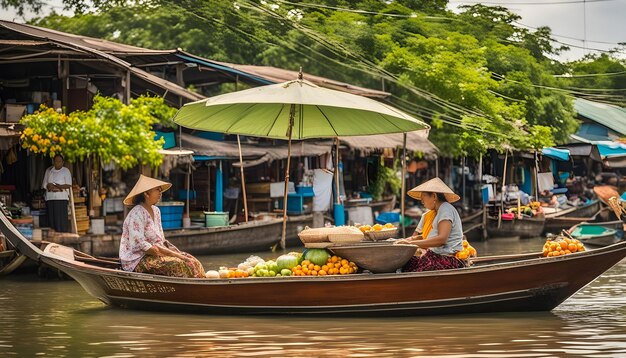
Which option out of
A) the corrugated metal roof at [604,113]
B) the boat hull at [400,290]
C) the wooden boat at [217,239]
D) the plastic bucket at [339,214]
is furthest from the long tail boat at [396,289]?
the corrugated metal roof at [604,113]

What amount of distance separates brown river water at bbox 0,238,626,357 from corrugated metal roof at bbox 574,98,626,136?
95.7 feet

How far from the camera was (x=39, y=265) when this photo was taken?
15359 millimetres

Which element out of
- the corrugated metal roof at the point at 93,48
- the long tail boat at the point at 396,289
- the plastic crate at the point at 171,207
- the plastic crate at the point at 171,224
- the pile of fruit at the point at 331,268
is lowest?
the long tail boat at the point at 396,289

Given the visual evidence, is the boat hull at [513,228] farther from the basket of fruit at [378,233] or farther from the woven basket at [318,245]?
the woven basket at [318,245]

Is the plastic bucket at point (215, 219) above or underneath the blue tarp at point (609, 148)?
underneath

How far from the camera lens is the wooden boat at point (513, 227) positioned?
2588 centimetres

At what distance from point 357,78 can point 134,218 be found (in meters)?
23.8

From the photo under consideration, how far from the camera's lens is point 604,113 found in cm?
4244

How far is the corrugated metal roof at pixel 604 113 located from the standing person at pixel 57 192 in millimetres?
27441

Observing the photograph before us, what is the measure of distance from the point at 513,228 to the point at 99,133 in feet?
41.8

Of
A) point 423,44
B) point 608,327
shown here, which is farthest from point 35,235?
point 423,44

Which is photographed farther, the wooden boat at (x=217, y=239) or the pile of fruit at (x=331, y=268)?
the wooden boat at (x=217, y=239)

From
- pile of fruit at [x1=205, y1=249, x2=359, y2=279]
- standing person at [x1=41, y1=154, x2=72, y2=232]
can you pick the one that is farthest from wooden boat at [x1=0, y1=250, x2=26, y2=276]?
pile of fruit at [x1=205, y1=249, x2=359, y2=279]

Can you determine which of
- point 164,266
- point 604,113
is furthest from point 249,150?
point 604,113
